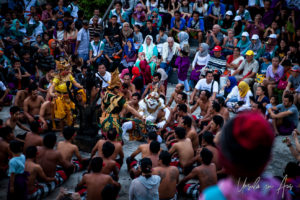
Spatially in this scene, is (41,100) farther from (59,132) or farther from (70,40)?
(70,40)

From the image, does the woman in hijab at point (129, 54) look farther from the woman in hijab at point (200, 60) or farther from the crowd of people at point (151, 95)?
the woman in hijab at point (200, 60)

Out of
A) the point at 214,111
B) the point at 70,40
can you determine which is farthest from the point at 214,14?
the point at 214,111

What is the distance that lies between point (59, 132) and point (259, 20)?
306 inches

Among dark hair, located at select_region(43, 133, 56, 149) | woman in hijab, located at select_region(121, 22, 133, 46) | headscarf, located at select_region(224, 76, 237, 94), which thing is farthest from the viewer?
woman in hijab, located at select_region(121, 22, 133, 46)

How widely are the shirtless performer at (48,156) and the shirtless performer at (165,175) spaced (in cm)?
161

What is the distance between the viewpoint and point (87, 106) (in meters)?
6.62

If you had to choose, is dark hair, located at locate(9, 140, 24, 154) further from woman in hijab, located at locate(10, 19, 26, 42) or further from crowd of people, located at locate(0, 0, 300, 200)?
woman in hijab, located at locate(10, 19, 26, 42)

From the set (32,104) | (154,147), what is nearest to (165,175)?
(154,147)

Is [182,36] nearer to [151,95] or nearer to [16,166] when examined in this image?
[151,95]

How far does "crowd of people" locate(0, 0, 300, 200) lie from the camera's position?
4.48m

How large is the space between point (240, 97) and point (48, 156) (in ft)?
18.2

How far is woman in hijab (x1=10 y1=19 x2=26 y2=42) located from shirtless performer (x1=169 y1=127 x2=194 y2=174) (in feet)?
26.5

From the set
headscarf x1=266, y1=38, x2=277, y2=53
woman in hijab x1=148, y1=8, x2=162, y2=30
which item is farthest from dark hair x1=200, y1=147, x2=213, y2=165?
woman in hijab x1=148, y1=8, x2=162, y2=30

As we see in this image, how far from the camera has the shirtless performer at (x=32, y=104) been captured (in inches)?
295
